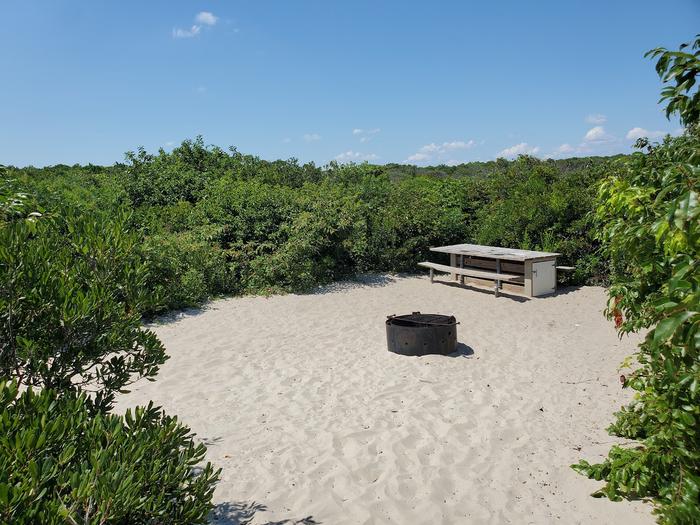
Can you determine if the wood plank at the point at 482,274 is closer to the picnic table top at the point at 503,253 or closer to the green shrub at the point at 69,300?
the picnic table top at the point at 503,253

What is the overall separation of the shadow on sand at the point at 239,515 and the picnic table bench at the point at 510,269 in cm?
892

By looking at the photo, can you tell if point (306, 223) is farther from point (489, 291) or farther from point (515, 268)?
point (515, 268)

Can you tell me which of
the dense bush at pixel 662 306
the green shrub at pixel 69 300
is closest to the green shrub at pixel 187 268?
the green shrub at pixel 69 300

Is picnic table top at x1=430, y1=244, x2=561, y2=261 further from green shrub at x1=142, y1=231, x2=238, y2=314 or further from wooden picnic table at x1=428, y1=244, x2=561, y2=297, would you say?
green shrub at x1=142, y1=231, x2=238, y2=314

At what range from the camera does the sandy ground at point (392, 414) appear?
4066 millimetres

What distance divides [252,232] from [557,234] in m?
7.85

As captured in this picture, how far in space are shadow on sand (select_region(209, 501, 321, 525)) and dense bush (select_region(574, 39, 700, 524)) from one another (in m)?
2.31

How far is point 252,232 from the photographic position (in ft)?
45.0

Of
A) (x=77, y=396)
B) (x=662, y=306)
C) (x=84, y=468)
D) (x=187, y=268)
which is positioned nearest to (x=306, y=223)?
(x=187, y=268)

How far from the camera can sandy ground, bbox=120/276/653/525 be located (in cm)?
407

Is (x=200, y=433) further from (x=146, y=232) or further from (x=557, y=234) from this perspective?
(x=557, y=234)

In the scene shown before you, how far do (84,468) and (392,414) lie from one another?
4.10 meters

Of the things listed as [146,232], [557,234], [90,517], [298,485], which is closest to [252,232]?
[146,232]

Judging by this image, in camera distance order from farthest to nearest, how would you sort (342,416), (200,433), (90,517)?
(342,416)
(200,433)
(90,517)
